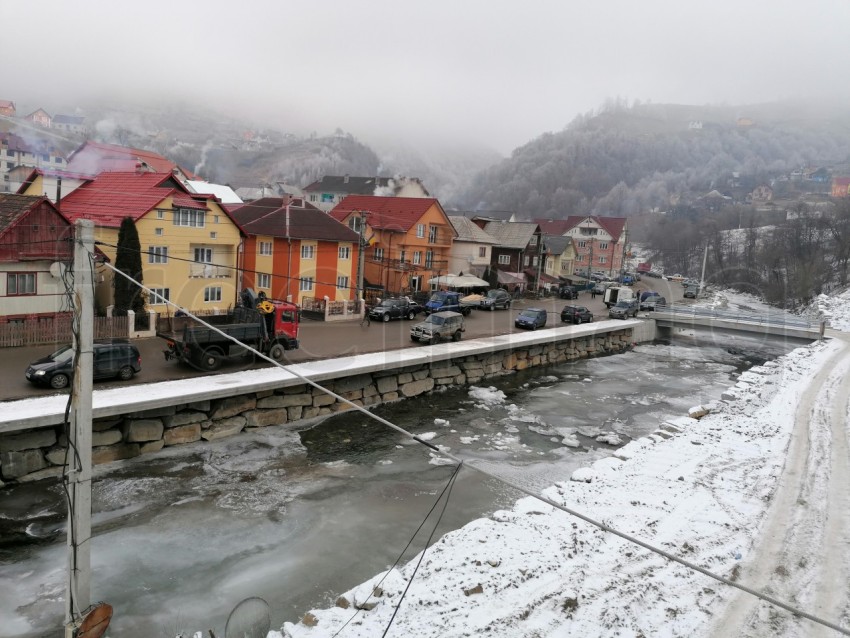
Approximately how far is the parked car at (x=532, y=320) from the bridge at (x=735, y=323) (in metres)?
15.6

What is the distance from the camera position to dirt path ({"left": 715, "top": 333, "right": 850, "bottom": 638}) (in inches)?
361

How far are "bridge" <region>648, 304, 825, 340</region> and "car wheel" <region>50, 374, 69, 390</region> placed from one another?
43749 mm

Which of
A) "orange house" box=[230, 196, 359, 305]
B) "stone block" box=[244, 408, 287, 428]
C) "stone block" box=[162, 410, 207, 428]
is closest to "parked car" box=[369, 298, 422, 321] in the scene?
"orange house" box=[230, 196, 359, 305]

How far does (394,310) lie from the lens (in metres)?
35.8

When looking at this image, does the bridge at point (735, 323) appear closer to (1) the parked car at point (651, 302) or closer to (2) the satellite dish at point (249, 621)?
(1) the parked car at point (651, 302)

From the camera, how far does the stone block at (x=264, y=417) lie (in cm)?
1981

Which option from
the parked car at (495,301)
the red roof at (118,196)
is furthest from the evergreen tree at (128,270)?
the parked car at (495,301)

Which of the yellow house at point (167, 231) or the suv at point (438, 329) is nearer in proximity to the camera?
the yellow house at point (167, 231)

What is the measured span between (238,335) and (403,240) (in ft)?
93.5

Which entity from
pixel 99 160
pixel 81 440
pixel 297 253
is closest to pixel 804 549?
pixel 81 440

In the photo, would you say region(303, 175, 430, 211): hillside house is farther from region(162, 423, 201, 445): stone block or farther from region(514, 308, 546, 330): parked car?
region(162, 423, 201, 445): stone block

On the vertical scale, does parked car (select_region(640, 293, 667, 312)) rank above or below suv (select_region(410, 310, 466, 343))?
above

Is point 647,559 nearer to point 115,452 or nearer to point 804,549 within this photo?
point 804,549

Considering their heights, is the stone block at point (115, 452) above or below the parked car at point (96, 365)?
below
